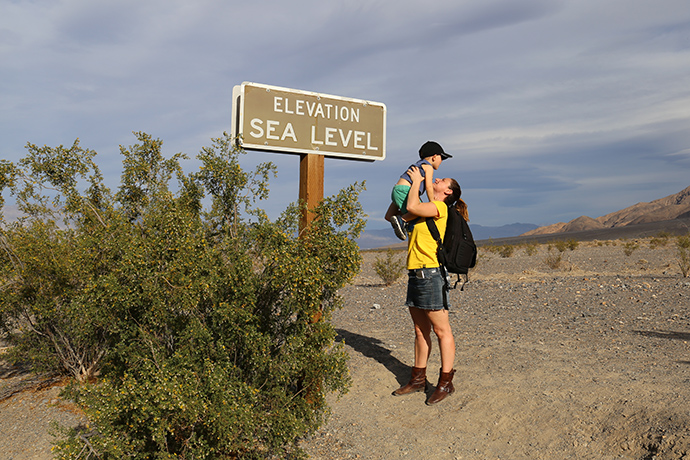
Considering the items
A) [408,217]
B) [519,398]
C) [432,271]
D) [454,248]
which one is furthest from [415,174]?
[519,398]

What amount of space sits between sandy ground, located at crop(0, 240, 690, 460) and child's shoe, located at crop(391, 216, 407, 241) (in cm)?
147

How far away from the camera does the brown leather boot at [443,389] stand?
4137mm

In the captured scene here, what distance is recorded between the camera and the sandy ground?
11.1 ft

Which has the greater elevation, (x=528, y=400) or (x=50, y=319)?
(x=50, y=319)

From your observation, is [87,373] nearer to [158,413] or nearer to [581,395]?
[158,413]

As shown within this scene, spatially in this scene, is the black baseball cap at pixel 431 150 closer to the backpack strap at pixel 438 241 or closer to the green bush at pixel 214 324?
the backpack strap at pixel 438 241

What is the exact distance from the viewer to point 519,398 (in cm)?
400

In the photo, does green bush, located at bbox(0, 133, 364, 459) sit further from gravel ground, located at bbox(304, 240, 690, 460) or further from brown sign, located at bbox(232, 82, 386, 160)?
gravel ground, located at bbox(304, 240, 690, 460)

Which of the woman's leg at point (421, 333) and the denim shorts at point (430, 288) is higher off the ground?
the denim shorts at point (430, 288)

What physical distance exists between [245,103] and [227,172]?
56 cm

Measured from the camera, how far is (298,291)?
3.05m

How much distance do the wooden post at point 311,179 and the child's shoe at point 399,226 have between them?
675 millimetres

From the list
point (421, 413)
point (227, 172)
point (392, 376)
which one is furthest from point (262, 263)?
point (392, 376)

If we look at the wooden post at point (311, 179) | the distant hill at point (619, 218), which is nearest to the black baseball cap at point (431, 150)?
the wooden post at point (311, 179)
